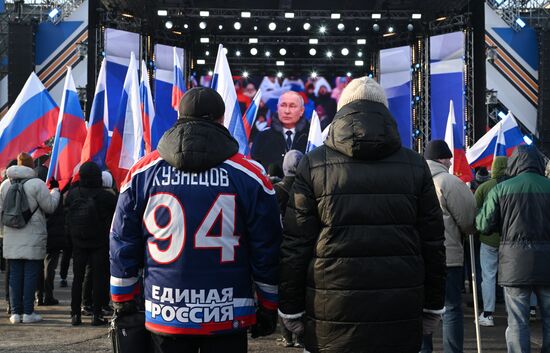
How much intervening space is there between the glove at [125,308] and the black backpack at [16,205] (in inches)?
207

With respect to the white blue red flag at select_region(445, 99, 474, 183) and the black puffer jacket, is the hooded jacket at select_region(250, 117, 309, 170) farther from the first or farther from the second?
the black puffer jacket

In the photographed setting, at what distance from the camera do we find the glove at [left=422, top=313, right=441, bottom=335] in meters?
3.69

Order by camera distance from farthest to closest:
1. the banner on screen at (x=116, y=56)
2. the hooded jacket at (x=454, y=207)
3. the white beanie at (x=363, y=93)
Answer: the banner on screen at (x=116, y=56)
the hooded jacket at (x=454, y=207)
the white beanie at (x=363, y=93)

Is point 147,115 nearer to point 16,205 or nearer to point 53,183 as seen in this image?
point 53,183

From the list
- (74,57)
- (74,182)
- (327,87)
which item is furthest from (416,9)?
(74,182)

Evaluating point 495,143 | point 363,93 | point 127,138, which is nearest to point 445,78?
point 495,143

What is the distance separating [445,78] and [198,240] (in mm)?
18359

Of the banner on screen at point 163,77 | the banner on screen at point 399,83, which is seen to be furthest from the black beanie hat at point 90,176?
the banner on screen at point 399,83

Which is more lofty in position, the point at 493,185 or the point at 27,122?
the point at 27,122

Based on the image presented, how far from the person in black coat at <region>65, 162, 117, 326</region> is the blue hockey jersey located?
497 cm

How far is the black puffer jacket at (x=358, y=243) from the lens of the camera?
11.2 ft

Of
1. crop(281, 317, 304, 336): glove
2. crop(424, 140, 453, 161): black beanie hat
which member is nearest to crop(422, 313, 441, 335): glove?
crop(281, 317, 304, 336): glove

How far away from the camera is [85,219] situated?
8531 millimetres

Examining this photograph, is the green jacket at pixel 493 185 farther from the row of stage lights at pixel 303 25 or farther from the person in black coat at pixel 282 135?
the person in black coat at pixel 282 135
